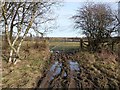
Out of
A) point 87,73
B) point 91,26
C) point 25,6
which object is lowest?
point 87,73

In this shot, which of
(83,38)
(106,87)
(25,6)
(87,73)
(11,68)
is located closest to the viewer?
(106,87)

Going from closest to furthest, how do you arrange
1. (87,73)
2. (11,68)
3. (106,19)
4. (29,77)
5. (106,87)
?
(106,87) < (29,77) < (87,73) < (11,68) < (106,19)

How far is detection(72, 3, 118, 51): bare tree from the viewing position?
25.2 metres

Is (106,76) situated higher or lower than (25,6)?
lower

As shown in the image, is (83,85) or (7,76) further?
(7,76)

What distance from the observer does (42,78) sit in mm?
12305

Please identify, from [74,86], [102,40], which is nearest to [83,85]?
[74,86]

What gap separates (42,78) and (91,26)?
15415 millimetres

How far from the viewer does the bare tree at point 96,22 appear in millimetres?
25203

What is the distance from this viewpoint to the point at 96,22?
26266mm

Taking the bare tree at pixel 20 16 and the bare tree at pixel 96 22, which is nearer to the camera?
the bare tree at pixel 20 16

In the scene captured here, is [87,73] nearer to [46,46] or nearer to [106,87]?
[106,87]

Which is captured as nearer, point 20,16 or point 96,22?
point 20,16

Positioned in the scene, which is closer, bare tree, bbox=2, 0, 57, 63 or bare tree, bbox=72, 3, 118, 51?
bare tree, bbox=2, 0, 57, 63
